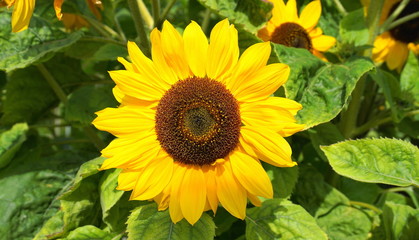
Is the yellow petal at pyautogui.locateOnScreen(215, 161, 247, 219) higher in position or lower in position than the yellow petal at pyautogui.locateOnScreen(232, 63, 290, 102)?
lower

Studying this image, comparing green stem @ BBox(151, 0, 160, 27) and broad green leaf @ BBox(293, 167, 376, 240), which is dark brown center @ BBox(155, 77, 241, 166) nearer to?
green stem @ BBox(151, 0, 160, 27)

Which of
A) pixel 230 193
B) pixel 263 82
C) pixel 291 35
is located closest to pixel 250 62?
pixel 263 82

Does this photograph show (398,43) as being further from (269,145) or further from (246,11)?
(269,145)

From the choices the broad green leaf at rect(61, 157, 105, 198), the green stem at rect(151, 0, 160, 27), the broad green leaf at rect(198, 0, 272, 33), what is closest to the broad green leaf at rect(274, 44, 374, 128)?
the broad green leaf at rect(198, 0, 272, 33)

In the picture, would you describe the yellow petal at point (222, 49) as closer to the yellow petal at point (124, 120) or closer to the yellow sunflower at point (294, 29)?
the yellow petal at point (124, 120)

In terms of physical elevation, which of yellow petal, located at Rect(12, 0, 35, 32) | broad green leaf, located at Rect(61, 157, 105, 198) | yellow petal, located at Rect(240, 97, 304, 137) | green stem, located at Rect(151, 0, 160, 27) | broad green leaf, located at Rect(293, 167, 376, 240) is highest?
yellow petal, located at Rect(12, 0, 35, 32)

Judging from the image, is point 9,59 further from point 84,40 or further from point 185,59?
point 185,59
